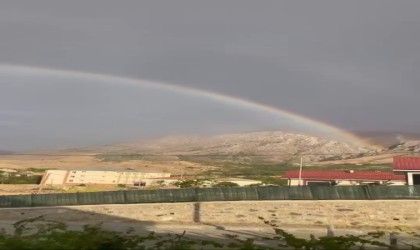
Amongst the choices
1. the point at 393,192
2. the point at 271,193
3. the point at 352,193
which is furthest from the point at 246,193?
the point at 393,192

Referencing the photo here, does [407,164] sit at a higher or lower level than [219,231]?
higher

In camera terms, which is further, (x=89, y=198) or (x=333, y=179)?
(x=333, y=179)

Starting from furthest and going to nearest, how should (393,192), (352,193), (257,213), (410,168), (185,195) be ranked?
1. (410,168)
2. (185,195)
3. (257,213)
4. (352,193)
5. (393,192)

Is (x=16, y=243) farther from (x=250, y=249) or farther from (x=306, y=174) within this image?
(x=306, y=174)

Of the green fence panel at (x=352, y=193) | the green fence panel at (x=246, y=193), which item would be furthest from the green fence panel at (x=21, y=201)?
the green fence panel at (x=352, y=193)

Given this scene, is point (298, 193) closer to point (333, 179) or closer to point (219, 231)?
point (219, 231)
